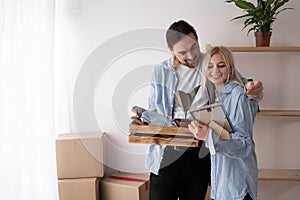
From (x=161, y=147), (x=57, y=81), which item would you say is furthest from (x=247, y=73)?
(x=57, y=81)

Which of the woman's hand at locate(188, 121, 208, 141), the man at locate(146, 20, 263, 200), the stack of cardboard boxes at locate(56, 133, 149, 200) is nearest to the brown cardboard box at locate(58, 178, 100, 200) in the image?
the stack of cardboard boxes at locate(56, 133, 149, 200)

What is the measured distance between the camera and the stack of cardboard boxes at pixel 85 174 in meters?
2.32

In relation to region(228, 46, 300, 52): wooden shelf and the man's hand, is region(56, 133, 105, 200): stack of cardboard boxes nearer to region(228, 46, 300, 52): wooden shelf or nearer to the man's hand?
region(228, 46, 300, 52): wooden shelf

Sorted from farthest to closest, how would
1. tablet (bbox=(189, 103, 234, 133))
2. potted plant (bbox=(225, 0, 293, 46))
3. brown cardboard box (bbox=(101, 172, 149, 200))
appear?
1. brown cardboard box (bbox=(101, 172, 149, 200))
2. potted plant (bbox=(225, 0, 293, 46))
3. tablet (bbox=(189, 103, 234, 133))

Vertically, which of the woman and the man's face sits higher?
the man's face

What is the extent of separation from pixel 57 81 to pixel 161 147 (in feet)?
3.77

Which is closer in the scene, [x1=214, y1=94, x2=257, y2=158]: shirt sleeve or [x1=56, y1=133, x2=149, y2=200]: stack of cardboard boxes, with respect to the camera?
[x1=214, y1=94, x2=257, y2=158]: shirt sleeve

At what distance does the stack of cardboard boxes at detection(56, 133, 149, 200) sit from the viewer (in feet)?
7.61

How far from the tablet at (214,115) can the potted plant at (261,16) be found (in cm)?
110

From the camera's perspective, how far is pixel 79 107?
103 inches

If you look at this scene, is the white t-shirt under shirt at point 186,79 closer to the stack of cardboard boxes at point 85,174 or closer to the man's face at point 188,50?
the man's face at point 188,50

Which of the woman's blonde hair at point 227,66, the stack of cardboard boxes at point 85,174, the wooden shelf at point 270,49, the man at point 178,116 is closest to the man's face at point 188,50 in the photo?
the man at point 178,116

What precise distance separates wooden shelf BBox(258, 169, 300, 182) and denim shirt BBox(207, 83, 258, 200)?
2.92ft

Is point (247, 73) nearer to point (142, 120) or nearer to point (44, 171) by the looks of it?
point (142, 120)
